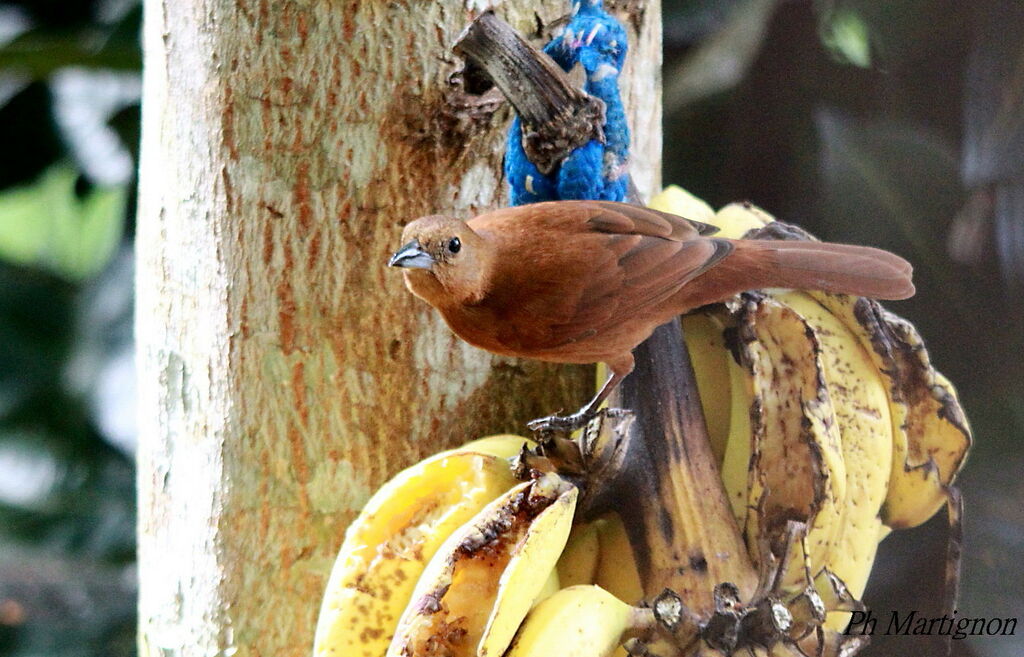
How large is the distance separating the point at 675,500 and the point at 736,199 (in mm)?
636

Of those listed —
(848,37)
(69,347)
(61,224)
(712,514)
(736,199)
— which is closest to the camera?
(712,514)

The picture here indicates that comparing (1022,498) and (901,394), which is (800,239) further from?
(1022,498)

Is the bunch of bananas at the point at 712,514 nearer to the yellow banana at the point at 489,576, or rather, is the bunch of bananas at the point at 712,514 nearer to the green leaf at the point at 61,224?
the yellow banana at the point at 489,576

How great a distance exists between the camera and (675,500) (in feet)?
2.09

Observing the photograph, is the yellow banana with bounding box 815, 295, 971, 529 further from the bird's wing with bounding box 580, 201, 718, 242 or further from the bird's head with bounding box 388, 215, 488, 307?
the bird's head with bounding box 388, 215, 488, 307

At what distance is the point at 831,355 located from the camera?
690 millimetres

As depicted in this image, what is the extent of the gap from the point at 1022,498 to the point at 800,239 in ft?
1.17

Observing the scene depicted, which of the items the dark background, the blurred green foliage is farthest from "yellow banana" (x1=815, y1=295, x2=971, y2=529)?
the blurred green foliage

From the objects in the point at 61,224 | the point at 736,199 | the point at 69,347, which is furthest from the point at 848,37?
A: the point at 61,224

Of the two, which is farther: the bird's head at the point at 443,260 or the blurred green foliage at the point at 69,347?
the blurred green foliage at the point at 69,347

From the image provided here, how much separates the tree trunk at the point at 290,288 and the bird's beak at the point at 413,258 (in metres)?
0.13

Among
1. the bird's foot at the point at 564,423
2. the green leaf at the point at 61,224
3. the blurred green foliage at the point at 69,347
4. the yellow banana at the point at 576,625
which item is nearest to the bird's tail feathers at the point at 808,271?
the bird's foot at the point at 564,423

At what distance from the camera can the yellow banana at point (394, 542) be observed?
57 centimetres

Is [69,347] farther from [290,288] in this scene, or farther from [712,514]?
[712,514]
